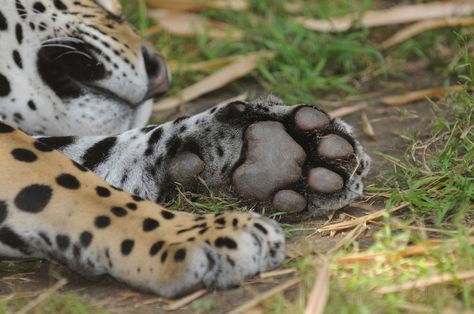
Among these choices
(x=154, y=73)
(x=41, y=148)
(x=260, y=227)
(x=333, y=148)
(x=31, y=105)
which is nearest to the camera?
(x=260, y=227)

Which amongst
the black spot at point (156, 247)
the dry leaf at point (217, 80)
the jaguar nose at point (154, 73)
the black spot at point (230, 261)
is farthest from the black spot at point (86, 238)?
the dry leaf at point (217, 80)

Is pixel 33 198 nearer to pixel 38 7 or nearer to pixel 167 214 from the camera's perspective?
pixel 167 214

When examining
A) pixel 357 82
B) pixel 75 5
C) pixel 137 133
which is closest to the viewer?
pixel 137 133

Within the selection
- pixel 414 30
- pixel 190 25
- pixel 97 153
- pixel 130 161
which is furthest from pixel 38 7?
pixel 414 30

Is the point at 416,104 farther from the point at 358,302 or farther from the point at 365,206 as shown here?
the point at 358,302

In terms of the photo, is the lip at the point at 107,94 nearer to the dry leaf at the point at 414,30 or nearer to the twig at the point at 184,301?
the twig at the point at 184,301

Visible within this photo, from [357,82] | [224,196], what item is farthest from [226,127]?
[357,82]
